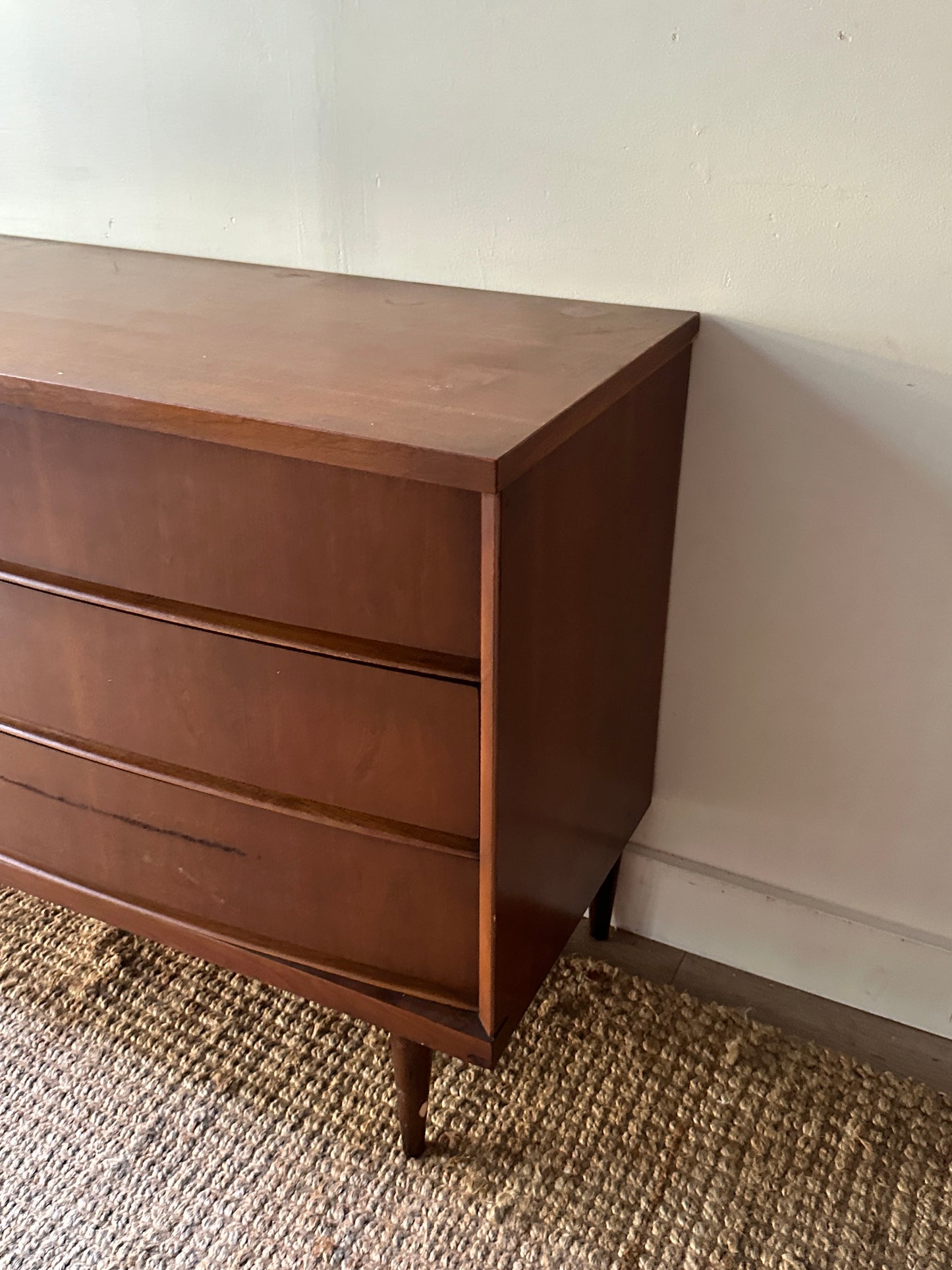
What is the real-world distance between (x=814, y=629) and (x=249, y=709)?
0.61 meters

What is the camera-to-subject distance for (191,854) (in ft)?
3.46

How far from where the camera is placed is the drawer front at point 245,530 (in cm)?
79

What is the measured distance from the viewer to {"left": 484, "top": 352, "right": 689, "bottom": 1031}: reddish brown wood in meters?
0.84

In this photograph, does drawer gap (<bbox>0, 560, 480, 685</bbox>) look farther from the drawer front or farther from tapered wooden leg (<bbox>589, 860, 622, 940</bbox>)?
tapered wooden leg (<bbox>589, 860, 622, 940</bbox>)

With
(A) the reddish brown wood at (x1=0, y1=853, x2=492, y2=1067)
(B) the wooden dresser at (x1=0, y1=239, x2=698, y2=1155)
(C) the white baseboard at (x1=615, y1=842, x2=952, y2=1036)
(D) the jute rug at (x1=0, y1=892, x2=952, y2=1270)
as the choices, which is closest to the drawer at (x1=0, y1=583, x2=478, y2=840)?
(B) the wooden dresser at (x1=0, y1=239, x2=698, y2=1155)

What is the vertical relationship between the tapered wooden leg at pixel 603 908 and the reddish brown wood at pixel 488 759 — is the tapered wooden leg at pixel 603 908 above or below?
below

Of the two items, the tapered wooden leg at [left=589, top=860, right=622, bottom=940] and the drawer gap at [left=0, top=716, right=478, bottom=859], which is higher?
the drawer gap at [left=0, top=716, right=478, bottom=859]

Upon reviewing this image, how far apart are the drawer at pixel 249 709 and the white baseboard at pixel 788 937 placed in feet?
1.78

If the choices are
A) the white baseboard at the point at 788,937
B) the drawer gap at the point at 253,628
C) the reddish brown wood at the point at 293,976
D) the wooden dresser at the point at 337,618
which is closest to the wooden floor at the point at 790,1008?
the white baseboard at the point at 788,937

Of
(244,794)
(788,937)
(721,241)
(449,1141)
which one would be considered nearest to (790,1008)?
(788,937)

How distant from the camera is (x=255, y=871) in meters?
1.02

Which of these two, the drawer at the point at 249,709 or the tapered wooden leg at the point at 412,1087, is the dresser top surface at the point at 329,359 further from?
the tapered wooden leg at the point at 412,1087

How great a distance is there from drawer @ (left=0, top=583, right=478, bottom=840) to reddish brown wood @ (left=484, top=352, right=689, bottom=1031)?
6 cm

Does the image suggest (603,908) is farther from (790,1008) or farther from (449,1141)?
(449,1141)
